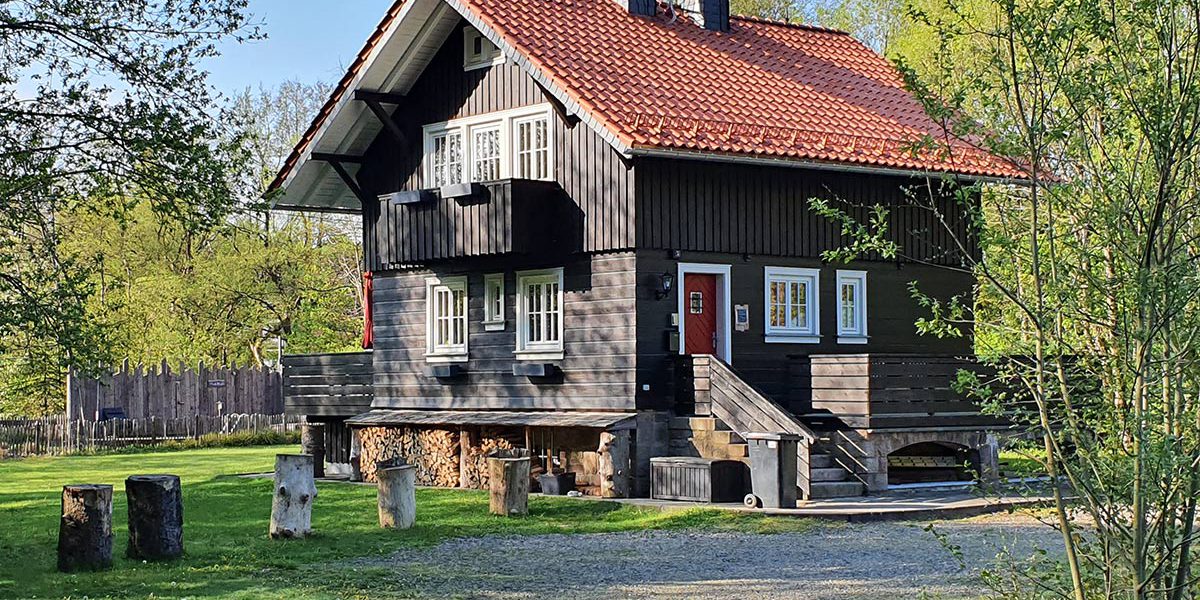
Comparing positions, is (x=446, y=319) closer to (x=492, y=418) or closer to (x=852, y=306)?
(x=492, y=418)

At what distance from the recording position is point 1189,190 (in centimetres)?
870

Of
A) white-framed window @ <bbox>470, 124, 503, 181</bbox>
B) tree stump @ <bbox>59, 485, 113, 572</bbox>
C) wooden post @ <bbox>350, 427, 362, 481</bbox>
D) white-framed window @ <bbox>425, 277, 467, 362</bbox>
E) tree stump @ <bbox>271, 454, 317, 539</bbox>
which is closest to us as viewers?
tree stump @ <bbox>59, 485, 113, 572</bbox>

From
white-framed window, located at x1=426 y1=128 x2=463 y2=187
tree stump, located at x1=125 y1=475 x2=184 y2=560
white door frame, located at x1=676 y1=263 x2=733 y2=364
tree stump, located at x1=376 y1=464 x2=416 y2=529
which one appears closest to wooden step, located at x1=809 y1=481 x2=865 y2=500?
white door frame, located at x1=676 y1=263 x2=733 y2=364

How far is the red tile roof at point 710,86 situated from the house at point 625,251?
0.19 ft

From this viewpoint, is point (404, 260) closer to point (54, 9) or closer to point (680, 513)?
point (680, 513)

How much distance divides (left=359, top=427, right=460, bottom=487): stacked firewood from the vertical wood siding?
315 cm

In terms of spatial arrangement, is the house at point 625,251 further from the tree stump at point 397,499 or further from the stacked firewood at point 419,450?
the tree stump at point 397,499

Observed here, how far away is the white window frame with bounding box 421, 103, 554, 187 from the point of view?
2612 centimetres

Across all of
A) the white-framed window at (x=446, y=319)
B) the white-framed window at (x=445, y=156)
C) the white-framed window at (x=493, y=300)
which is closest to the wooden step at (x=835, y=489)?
the white-framed window at (x=493, y=300)

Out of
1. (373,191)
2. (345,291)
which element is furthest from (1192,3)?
(345,291)

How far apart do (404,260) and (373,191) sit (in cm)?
249

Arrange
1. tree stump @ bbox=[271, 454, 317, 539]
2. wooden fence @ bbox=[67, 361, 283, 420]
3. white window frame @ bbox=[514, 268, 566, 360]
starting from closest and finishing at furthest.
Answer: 1. tree stump @ bbox=[271, 454, 317, 539]
2. white window frame @ bbox=[514, 268, 566, 360]
3. wooden fence @ bbox=[67, 361, 283, 420]

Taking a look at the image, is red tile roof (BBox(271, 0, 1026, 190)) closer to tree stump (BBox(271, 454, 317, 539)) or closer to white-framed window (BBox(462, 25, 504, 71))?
white-framed window (BBox(462, 25, 504, 71))

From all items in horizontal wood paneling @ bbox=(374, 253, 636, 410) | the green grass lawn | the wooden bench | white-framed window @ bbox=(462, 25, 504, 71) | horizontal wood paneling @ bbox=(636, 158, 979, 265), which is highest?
white-framed window @ bbox=(462, 25, 504, 71)
